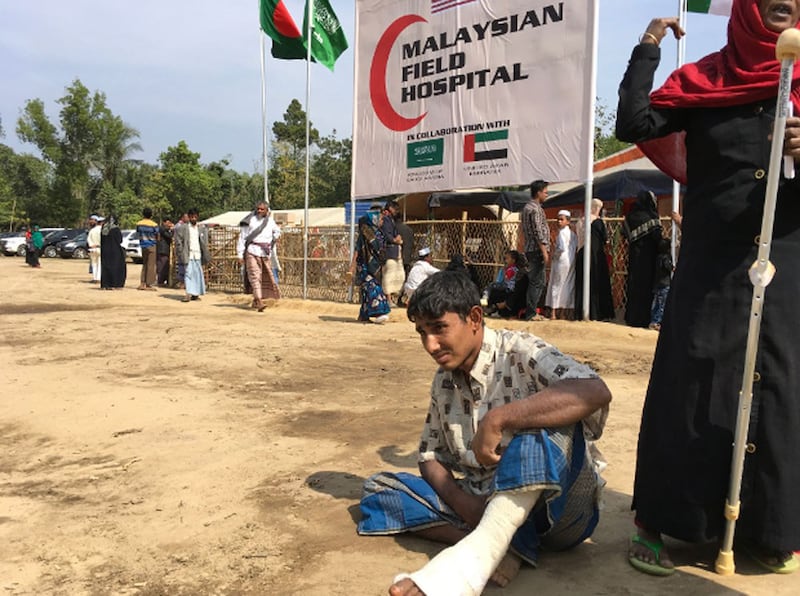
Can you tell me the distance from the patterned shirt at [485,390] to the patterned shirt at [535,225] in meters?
6.42

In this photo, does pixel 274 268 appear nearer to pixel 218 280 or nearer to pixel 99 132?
pixel 218 280

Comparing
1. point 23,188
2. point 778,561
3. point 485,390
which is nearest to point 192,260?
point 485,390

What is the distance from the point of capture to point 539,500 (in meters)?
2.08

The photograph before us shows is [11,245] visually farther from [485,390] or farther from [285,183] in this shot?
[485,390]

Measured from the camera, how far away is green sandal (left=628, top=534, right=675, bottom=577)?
214 centimetres

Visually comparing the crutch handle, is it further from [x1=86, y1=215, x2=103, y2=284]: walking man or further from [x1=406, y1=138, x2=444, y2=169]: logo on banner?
[x1=86, y1=215, x2=103, y2=284]: walking man

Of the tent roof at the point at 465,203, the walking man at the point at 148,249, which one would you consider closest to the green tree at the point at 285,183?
the tent roof at the point at 465,203

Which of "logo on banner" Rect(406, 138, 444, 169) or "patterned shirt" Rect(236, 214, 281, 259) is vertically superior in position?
"logo on banner" Rect(406, 138, 444, 169)

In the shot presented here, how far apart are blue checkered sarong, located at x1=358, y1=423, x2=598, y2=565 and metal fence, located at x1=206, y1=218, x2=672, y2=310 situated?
6.97m

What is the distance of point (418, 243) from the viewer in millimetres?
11180

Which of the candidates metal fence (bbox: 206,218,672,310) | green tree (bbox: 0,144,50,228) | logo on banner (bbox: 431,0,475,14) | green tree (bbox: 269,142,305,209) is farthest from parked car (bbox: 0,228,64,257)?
logo on banner (bbox: 431,0,475,14)

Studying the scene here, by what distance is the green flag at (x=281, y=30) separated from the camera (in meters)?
13.3

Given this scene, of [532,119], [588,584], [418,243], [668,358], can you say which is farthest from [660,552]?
[418,243]

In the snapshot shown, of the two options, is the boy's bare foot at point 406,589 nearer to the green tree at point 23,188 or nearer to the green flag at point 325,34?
the green flag at point 325,34
